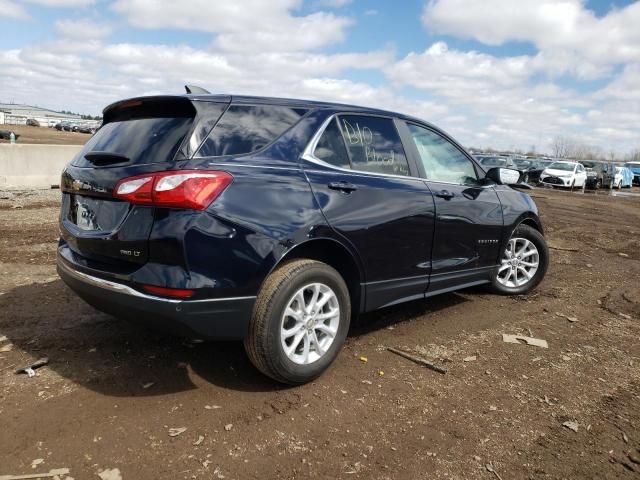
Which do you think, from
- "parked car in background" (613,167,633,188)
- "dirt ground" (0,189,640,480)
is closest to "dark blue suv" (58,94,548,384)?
"dirt ground" (0,189,640,480)

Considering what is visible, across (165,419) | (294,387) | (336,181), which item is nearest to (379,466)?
(294,387)

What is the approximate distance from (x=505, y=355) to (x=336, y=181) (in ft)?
6.48

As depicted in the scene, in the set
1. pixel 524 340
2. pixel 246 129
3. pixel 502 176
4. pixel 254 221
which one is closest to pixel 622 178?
pixel 502 176

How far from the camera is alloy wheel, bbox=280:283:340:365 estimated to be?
10.6ft

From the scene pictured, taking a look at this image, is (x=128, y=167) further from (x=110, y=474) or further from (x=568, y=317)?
(x=568, y=317)

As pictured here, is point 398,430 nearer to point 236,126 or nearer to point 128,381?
point 128,381

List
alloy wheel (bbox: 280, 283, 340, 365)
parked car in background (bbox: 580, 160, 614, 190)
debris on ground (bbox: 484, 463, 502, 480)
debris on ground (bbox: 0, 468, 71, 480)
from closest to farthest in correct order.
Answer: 1. debris on ground (bbox: 0, 468, 71, 480)
2. debris on ground (bbox: 484, 463, 502, 480)
3. alloy wheel (bbox: 280, 283, 340, 365)
4. parked car in background (bbox: 580, 160, 614, 190)

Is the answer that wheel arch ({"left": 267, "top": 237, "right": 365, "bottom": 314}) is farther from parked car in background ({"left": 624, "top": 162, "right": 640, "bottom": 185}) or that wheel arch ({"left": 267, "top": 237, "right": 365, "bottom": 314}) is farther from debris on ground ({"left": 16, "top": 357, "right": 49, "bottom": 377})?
parked car in background ({"left": 624, "top": 162, "right": 640, "bottom": 185})

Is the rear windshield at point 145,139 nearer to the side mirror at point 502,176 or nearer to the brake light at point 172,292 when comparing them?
the brake light at point 172,292

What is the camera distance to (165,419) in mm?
2893

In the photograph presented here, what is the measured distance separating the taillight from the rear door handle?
2.65 ft

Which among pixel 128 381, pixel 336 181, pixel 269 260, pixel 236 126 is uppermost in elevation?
pixel 236 126

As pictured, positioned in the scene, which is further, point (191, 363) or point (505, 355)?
point (505, 355)

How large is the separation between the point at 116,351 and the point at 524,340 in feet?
10.9
